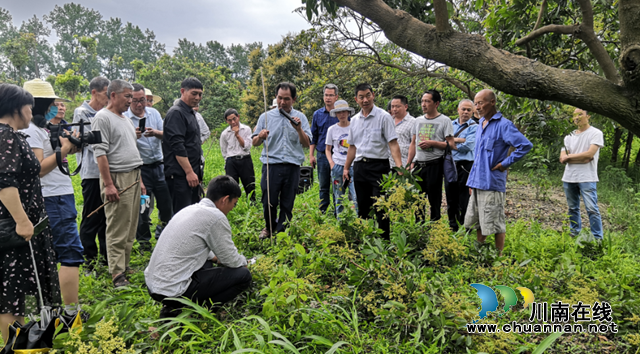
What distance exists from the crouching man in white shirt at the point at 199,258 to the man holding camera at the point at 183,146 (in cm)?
136

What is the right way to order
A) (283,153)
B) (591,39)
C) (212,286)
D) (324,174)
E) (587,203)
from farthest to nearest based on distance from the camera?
(324,174) < (587,203) < (283,153) < (212,286) < (591,39)

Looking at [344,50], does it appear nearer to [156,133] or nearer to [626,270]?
[156,133]

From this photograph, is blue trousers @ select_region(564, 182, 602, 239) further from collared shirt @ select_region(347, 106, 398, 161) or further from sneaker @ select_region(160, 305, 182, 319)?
sneaker @ select_region(160, 305, 182, 319)

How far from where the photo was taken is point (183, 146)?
12.4 ft

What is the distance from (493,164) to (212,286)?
8.78 ft

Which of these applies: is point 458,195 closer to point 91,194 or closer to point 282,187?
point 282,187

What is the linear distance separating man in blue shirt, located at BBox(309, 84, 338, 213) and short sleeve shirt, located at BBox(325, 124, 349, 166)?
276 mm

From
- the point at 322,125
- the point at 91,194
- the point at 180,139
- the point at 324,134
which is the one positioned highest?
the point at 322,125

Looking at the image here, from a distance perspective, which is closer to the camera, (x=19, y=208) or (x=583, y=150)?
(x=19, y=208)

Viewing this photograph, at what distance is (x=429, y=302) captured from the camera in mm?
2287

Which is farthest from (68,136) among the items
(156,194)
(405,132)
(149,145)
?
(405,132)

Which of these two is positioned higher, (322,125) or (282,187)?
(322,125)

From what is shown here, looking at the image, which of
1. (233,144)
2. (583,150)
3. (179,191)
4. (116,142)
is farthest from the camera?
(233,144)

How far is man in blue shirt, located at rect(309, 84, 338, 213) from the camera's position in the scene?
5.18 meters
